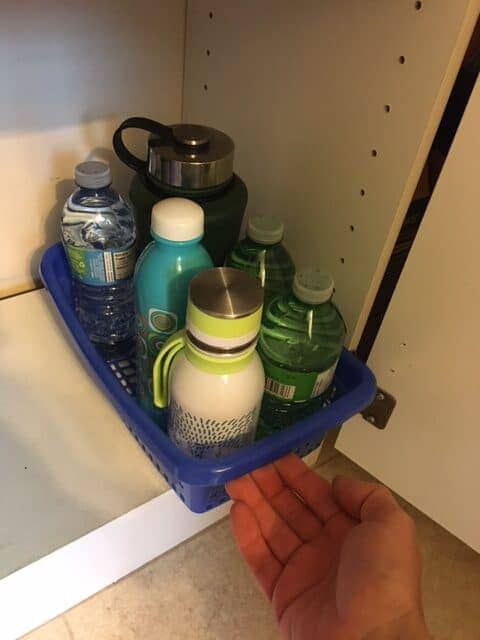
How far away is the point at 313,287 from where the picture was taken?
608 millimetres

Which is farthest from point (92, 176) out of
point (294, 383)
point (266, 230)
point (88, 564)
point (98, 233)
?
point (88, 564)

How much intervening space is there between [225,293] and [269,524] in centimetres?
25

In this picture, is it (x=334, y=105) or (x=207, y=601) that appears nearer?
(x=334, y=105)

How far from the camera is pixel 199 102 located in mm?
812

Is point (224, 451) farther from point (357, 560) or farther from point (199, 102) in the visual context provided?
point (199, 102)

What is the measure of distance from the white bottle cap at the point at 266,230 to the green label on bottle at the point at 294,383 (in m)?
0.13

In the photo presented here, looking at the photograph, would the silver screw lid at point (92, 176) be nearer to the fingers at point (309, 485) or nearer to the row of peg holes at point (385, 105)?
the row of peg holes at point (385, 105)

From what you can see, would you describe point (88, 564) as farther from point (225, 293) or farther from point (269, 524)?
point (225, 293)

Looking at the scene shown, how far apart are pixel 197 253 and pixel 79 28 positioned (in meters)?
0.33

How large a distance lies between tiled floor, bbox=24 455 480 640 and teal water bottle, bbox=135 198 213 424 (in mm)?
286

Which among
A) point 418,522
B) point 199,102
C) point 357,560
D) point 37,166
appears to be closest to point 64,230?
point 37,166

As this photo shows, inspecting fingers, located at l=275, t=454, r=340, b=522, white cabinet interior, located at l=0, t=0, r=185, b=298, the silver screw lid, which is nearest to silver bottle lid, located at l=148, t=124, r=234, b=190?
the silver screw lid

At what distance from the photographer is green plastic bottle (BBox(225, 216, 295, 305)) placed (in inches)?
25.4

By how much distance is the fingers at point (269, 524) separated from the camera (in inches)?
24.0
